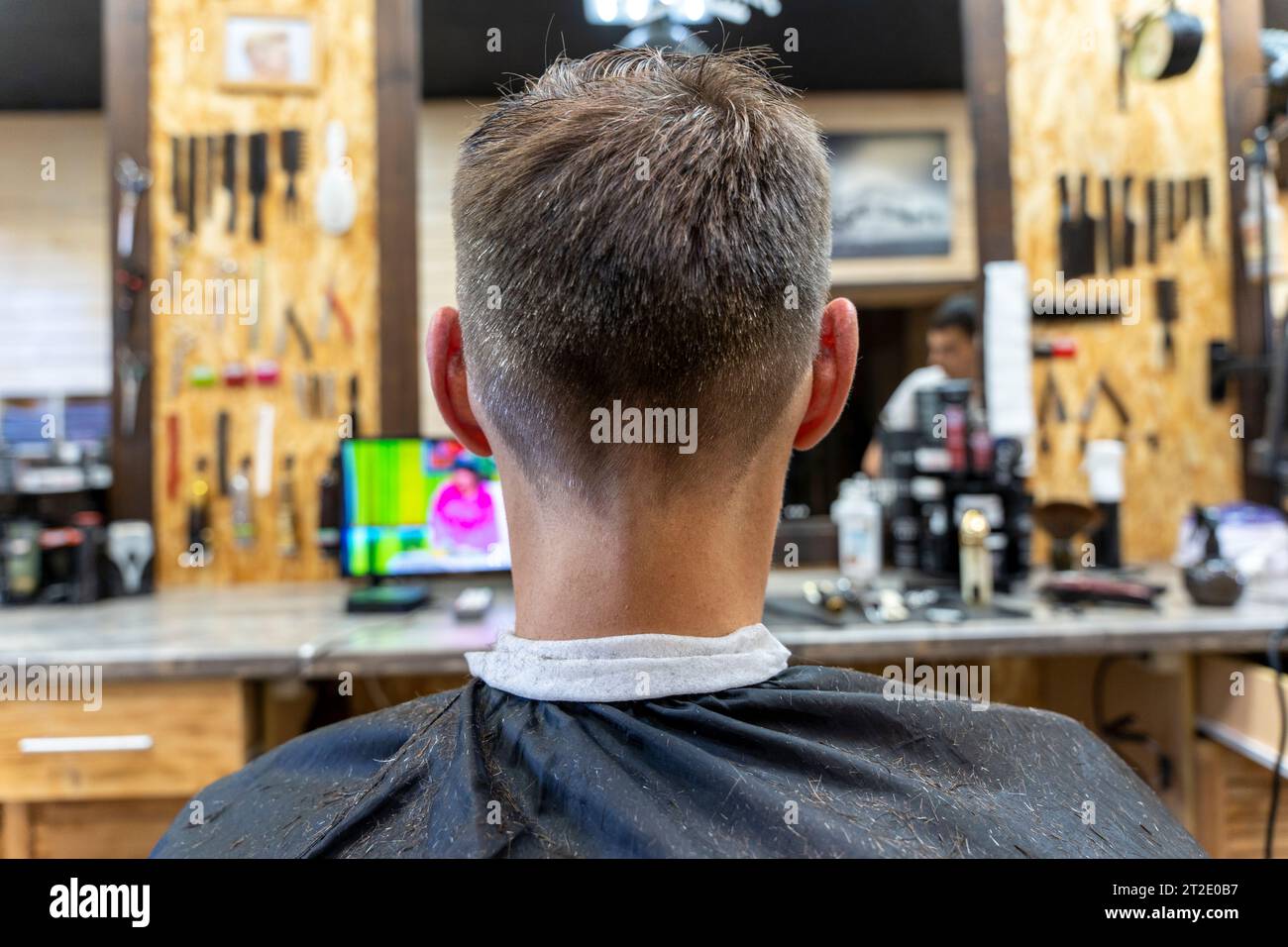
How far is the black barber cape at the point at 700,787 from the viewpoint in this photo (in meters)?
0.67

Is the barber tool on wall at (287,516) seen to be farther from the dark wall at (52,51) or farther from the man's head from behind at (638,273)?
the man's head from behind at (638,273)

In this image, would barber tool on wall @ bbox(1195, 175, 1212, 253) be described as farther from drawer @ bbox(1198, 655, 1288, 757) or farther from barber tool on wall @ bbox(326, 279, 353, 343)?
barber tool on wall @ bbox(326, 279, 353, 343)

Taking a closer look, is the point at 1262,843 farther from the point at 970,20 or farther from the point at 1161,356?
the point at 970,20

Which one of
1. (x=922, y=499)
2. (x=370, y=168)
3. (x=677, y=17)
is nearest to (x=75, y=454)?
(x=370, y=168)

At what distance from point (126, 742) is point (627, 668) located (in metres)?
1.34

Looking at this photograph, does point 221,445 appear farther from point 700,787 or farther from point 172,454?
point 700,787

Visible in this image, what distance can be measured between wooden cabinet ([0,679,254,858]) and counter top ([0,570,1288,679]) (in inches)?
2.4

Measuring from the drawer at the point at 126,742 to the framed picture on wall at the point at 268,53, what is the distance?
1.93m

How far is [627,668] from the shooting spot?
740mm

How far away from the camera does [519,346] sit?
0.76 metres

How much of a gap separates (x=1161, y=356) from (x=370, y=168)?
2706 millimetres

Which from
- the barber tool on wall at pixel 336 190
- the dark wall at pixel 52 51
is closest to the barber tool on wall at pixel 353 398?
the barber tool on wall at pixel 336 190

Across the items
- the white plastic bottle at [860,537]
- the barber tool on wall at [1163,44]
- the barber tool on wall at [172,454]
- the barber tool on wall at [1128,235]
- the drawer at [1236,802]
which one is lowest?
the drawer at [1236,802]

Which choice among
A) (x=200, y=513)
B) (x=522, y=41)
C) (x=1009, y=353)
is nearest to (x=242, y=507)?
(x=200, y=513)
